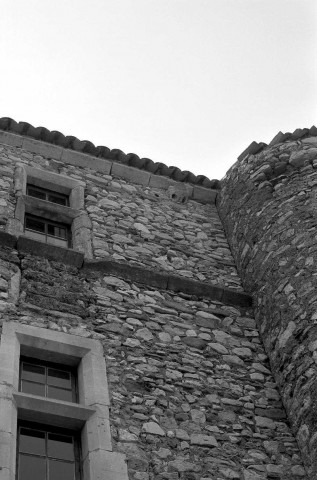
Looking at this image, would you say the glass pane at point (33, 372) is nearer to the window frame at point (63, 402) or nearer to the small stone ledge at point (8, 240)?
the window frame at point (63, 402)

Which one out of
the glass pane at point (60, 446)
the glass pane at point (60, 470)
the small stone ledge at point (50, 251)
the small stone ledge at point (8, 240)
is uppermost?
the small stone ledge at point (8, 240)

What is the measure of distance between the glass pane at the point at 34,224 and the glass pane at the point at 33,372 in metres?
2.28

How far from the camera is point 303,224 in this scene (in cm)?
760

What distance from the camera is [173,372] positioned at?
21.5 ft

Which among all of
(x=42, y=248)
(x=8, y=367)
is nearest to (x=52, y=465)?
(x=8, y=367)

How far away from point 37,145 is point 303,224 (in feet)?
12.1

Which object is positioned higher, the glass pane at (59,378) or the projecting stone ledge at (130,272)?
the projecting stone ledge at (130,272)

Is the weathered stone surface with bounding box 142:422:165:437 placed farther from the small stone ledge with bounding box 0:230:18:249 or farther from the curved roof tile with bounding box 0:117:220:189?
the curved roof tile with bounding box 0:117:220:189

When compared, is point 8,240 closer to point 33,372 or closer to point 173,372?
point 33,372

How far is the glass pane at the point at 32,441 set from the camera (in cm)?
550

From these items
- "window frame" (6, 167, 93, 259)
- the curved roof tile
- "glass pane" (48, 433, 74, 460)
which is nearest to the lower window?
"glass pane" (48, 433, 74, 460)

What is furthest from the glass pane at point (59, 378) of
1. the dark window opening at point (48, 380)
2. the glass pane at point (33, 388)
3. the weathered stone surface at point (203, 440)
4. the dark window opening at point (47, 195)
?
the dark window opening at point (47, 195)

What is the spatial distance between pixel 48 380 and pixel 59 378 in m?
0.12

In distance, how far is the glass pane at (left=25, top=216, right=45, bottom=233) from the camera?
825 cm
